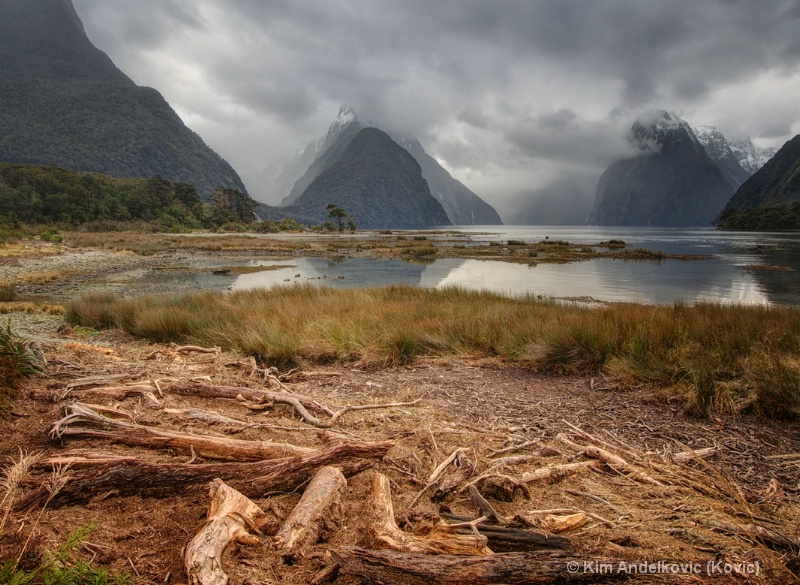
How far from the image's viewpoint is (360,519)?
242cm

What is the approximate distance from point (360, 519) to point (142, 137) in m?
189

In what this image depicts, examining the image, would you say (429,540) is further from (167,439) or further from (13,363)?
(13,363)

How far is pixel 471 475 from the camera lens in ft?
9.67

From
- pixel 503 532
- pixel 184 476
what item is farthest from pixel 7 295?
pixel 503 532

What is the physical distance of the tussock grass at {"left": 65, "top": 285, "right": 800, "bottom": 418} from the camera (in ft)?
15.3

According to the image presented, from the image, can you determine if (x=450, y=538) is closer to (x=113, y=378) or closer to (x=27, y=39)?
(x=113, y=378)

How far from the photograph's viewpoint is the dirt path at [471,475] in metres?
2.06

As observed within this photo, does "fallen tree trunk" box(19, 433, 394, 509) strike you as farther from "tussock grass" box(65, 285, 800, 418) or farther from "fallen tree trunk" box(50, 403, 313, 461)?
"tussock grass" box(65, 285, 800, 418)

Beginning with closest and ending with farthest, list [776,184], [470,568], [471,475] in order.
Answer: [470,568] < [471,475] < [776,184]

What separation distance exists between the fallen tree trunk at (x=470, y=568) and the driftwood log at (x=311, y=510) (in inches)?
10.6

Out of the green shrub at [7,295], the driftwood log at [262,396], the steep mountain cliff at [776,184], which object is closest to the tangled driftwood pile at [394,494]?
the driftwood log at [262,396]

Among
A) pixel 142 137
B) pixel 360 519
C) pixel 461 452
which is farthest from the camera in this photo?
pixel 142 137

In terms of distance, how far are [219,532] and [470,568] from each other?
123 centimetres

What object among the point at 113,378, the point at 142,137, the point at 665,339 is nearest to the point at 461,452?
the point at 113,378
